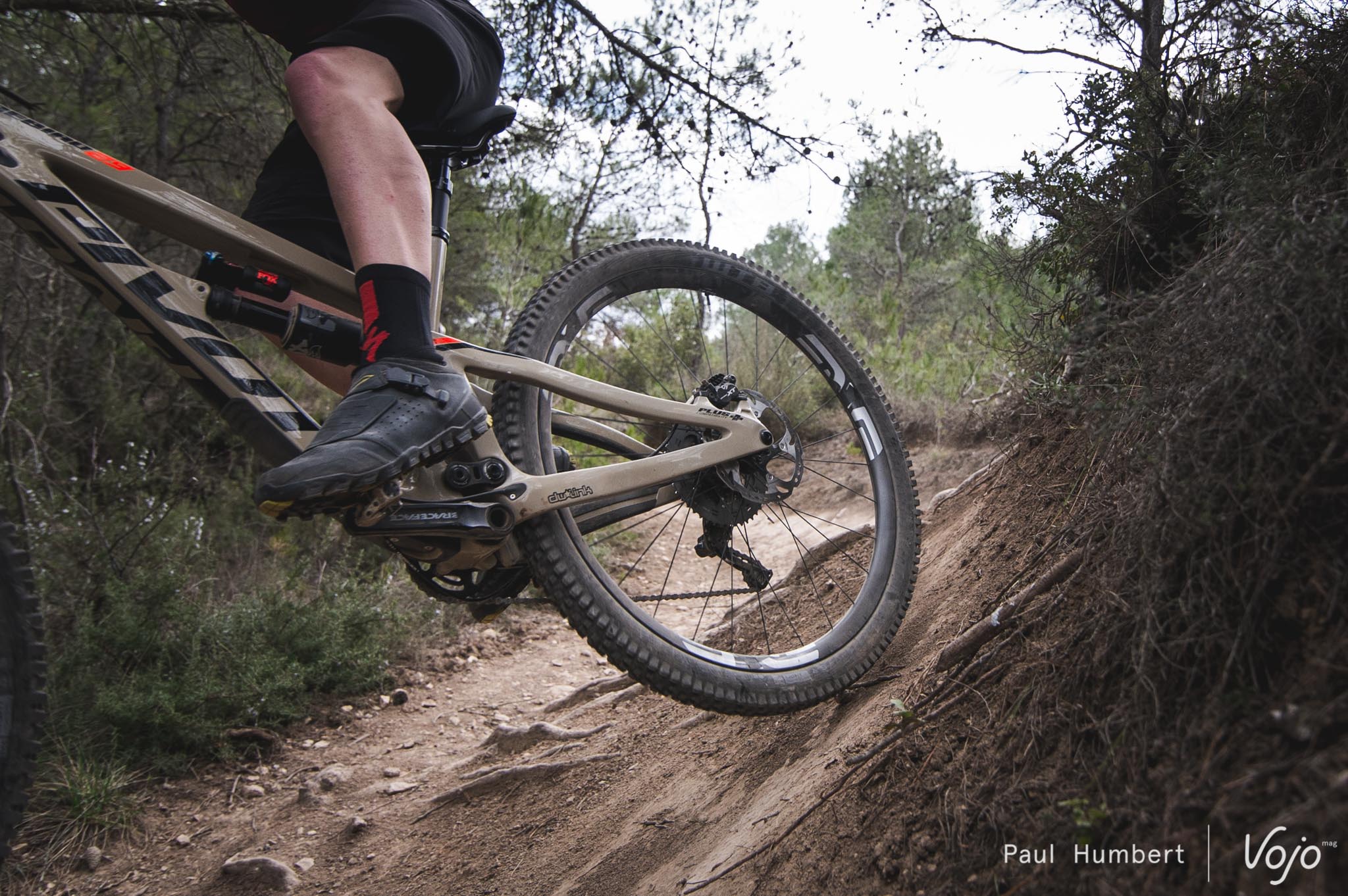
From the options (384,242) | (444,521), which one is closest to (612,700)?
(444,521)

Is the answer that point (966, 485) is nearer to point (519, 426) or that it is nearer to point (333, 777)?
point (519, 426)

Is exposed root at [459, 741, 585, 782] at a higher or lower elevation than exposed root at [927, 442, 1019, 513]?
lower

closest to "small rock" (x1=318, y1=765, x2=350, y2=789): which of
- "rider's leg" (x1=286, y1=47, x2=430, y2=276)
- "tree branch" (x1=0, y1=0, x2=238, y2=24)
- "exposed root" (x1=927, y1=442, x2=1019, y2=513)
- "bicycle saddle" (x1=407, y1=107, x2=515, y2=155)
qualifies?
"rider's leg" (x1=286, y1=47, x2=430, y2=276)

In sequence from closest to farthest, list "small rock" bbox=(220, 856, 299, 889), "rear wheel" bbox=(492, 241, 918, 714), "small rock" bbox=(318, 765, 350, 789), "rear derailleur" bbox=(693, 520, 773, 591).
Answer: "rear wheel" bbox=(492, 241, 918, 714) → "rear derailleur" bbox=(693, 520, 773, 591) → "small rock" bbox=(220, 856, 299, 889) → "small rock" bbox=(318, 765, 350, 789)

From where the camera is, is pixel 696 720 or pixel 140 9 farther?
pixel 140 9

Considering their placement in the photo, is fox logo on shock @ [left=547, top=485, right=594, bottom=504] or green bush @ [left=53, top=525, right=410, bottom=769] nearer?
fox logo on shock @ [left=547, top=485, right=594, bottom=504]

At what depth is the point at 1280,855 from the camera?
77 cm

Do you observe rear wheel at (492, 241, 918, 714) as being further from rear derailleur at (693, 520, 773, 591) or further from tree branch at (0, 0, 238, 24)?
tree branch at (0, 0, 238, 24)

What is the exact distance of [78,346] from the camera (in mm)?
4672

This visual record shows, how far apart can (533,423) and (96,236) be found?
96cm

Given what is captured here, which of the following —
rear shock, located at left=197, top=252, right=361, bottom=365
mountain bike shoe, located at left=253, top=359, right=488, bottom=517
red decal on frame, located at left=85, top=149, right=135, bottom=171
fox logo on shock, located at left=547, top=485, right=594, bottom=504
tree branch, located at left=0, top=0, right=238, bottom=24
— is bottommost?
fox logo on shock, located at left=547, top=485, right=594, bottom=504

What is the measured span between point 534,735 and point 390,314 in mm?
1971

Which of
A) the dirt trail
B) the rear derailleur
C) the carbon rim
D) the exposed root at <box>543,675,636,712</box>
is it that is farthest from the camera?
the exposed root at <box>543,675,636,712</box>

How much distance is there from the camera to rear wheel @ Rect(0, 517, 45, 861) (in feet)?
4.44
